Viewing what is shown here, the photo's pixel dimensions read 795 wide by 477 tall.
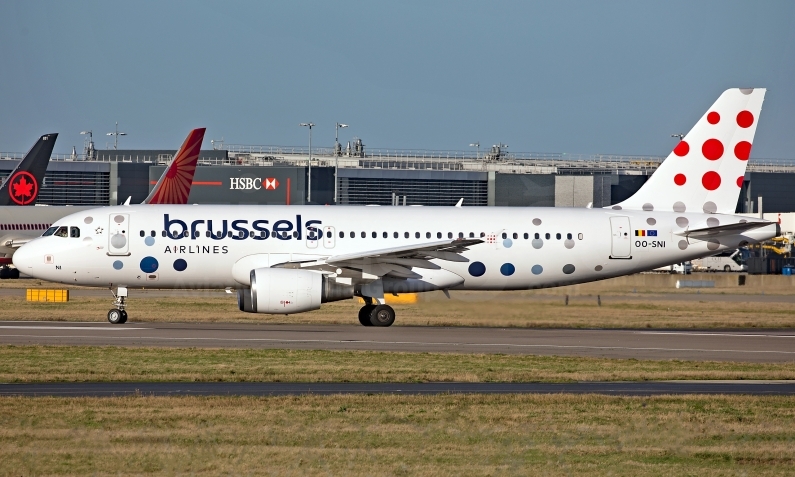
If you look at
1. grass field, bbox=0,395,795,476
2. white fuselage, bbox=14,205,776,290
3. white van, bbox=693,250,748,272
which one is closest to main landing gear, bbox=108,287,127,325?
white fuselage, bbox=14,205,776,290

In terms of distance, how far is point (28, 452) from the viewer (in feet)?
39.0

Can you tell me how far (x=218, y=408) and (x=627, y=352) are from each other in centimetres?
1350

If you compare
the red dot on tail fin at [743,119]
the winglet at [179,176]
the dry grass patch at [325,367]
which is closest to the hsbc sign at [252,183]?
the winglet at [179,176]

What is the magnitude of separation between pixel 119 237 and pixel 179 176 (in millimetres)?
23423

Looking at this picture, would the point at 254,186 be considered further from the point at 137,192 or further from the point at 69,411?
the point at 69,411

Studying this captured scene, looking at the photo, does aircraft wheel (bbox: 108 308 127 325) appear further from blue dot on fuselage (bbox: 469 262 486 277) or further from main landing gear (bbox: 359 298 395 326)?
blue dot on fuselage (bbox: 469 262 486 277)

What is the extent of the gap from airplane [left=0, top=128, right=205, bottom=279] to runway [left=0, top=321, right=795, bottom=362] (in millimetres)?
23699

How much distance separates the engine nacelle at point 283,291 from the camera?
30516 millimetres

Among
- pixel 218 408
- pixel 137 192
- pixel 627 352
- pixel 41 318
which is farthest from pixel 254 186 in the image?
pixel 218 408

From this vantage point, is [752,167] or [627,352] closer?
[627,352]

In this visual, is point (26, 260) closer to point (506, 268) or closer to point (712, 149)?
point (506, 268)

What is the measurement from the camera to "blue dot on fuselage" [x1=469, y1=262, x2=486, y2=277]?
33781mm

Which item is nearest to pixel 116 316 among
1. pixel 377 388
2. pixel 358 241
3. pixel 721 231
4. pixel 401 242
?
pixel 358 241

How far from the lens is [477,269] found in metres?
33.9
